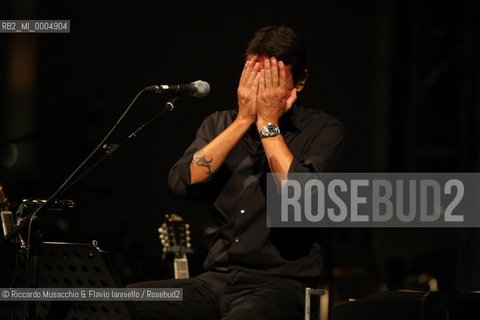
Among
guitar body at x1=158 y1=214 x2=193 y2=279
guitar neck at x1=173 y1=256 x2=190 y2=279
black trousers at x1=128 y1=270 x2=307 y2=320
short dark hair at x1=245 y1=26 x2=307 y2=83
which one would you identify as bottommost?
black trousers at x1=128 y1=270 x2=307 y2=320

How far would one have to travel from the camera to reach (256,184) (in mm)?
3461

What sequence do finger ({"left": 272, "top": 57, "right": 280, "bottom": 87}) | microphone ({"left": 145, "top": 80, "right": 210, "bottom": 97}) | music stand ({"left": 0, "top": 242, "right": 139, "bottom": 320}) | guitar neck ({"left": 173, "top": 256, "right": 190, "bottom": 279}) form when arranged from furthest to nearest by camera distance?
guitar neck ({"left": 173, "top": 256, "right": 190, "bottom": 279}) → finger ({"left": 272, "top": 57, "right": 280, "bottom": 87}) → microphone ({"left": 145, "top": 80, "right": 210, "bottom": 97}) → music stand ({"left": 0, "top": 242, "right": 139, "bottom": 320})

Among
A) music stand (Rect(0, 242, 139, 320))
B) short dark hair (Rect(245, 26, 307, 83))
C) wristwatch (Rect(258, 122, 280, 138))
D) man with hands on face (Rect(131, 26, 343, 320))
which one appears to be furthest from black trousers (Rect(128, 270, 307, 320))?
short dark hair (Rect(245, 26, 307, 83))

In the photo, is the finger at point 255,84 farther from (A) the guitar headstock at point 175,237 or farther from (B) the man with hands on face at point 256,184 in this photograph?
(A) the guitar headstock at point 175,237

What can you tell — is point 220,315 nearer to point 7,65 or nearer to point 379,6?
point 7,65

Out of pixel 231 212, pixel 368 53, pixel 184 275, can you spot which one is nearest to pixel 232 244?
pixel 231 212

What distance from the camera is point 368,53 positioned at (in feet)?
24.1

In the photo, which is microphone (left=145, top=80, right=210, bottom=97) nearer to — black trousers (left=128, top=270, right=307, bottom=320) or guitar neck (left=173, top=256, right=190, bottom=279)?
black trousers (left=128, top=270, right=307, bottom=320)

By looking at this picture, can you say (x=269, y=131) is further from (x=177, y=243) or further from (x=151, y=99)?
(x=151, y=99)

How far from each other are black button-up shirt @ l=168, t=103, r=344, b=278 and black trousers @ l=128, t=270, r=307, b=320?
0.16 ft

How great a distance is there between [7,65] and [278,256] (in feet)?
12.2

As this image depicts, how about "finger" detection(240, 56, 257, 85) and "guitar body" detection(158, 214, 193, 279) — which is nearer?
"finger" detection(240, 56, 257, 85)

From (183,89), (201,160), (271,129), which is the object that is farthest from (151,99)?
(183,89)

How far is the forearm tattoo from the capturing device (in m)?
3.43
